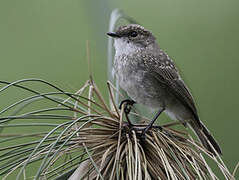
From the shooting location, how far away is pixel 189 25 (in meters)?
4.05

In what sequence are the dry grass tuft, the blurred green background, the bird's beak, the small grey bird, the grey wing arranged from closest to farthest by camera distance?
the dry grass tuft
the bird's beak
the small grey bird
the grey wing
the blurred green background

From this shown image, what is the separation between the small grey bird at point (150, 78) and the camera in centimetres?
292

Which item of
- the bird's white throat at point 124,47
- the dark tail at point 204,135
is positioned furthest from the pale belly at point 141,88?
the dark tail at point 204,135

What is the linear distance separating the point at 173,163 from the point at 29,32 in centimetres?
228

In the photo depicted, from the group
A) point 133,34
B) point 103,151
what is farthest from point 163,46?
point 103,151

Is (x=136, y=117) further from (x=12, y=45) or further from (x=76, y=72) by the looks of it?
(x=12, y=45)

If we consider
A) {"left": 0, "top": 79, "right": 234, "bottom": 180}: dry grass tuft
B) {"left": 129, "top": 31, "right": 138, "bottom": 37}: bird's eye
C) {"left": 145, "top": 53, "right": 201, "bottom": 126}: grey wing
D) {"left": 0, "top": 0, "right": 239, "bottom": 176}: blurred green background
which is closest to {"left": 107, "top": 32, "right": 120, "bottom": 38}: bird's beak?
{"left": 129, "top": 31, "right": 138, "bottom": 37}: bird's eye

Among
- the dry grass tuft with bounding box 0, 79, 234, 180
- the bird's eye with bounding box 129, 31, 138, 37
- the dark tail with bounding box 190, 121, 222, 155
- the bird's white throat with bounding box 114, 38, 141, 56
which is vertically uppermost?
the bird's eye with bounding box 129, 31, 138, 37

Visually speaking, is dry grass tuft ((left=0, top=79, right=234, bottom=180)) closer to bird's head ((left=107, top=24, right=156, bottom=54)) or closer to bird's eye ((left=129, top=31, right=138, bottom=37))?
bird's head ((left=107, top=24, right=156, bottom=54))

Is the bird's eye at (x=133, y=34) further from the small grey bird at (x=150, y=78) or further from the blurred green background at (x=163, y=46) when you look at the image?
the blurred green background at (x=163, y=46)

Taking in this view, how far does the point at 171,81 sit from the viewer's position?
307 centimetres

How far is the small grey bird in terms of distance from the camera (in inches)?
115

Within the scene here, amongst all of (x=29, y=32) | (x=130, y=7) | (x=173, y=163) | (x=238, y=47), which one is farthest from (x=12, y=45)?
(x=173, y=163)

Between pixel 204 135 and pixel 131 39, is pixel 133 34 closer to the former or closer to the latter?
pixel 131 39
